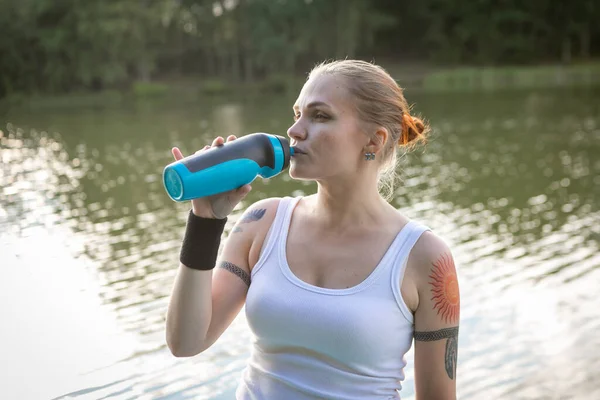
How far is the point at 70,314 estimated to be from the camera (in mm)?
5656

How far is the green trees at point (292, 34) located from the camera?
34.8m

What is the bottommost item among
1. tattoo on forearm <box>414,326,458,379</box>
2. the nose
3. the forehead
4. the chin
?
→ tattoo on forearm <box>414,326,458,379</box>

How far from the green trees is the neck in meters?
30.9

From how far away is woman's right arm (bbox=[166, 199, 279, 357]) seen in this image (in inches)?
74.5

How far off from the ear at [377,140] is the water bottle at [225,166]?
0.83ft

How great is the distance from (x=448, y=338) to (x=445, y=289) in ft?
A: 0.45

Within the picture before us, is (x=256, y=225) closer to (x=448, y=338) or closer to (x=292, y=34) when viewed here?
(x=448, y=338)

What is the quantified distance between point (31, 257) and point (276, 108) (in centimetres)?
1866

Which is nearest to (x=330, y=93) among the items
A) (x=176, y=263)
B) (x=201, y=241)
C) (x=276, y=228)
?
(x=276, y=228)

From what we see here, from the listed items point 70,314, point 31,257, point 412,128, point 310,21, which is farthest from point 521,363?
point 310,21

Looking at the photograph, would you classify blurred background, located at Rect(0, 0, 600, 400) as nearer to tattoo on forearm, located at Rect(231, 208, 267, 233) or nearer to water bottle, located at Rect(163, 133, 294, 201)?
tattoo on forearm, located at Rect(231, 208, 267, 233)

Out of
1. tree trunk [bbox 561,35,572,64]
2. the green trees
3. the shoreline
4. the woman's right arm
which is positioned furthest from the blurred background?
tree trunk [bbox 561,35,572,64]

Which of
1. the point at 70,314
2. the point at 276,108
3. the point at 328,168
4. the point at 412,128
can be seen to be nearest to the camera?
the point at 328,168

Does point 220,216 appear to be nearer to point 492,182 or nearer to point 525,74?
point 492,182
